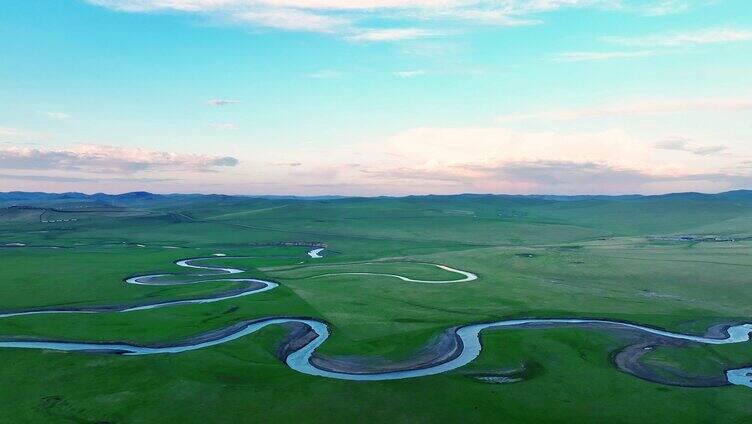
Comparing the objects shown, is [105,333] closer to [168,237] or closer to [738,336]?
[738,336]

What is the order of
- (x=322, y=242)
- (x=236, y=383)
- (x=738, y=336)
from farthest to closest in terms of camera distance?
(x=322, y=242) → (x=738, y=336) → (x=236, y=383)

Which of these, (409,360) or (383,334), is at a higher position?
(383,334)

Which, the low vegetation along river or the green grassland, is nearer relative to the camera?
the green grassland

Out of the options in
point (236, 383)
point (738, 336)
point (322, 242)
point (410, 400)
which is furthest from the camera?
point (322, 242)

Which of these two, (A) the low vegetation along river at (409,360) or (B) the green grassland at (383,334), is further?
(A) the low vegetation along river at (409,360)

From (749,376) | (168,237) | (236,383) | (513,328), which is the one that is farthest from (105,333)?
(168,237)

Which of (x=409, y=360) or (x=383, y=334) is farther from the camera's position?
(x=383, y=334)

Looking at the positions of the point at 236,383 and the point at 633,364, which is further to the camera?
the point at 633,364
